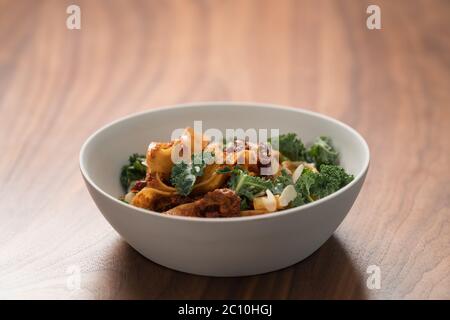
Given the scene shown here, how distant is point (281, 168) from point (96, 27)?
193 centimetres

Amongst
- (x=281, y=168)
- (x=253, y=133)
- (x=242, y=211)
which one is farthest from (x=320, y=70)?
(x=242, y=211)

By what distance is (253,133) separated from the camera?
2.06 metres

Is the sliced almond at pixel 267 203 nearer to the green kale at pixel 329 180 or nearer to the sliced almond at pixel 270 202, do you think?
the sliced almond at pixel 270 202

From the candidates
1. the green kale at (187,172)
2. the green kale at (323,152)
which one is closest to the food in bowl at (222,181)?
the green kale at (187,172)

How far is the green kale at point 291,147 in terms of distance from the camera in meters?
1.93

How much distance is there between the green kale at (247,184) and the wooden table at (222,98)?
7.4 inches

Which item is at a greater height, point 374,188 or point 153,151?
point 153,151

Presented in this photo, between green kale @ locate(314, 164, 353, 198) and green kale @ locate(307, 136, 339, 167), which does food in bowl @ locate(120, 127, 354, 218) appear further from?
green kale @ locate(307, 136, 339, 167)

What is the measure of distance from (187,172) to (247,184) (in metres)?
0.14

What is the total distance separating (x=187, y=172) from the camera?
5.28ft

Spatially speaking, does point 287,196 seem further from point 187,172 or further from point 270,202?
point 187,172

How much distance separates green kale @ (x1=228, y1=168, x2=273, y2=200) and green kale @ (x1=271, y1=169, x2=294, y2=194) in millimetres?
17

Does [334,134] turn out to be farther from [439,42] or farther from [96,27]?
[96,27]

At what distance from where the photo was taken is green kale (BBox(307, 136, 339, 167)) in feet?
6.23
